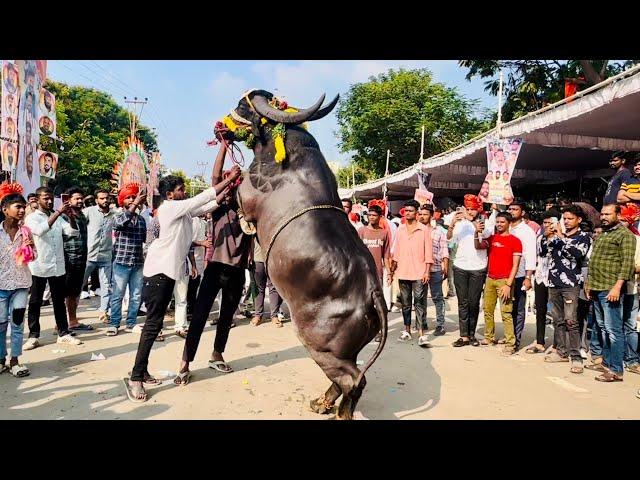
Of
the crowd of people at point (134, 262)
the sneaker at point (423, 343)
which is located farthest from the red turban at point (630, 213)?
the crowd of people at point (134, 262)

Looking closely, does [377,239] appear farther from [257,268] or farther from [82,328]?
[82,328]

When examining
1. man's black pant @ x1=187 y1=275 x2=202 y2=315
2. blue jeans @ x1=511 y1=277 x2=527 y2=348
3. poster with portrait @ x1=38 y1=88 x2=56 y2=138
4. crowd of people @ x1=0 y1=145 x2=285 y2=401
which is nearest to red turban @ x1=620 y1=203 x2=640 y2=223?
blue jeans @ x1=511 y1=277 x2=527 y2=348

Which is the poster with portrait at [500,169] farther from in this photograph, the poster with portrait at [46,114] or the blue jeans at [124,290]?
the poster with portrait at [46,114]

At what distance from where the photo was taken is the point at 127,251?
260 inches

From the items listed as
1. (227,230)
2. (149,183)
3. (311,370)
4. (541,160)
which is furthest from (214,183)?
(541,160)

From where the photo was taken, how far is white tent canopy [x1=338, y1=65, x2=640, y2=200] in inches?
283

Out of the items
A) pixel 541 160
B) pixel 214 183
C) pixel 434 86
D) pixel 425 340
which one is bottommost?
pixel 425 340

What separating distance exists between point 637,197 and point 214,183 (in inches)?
229

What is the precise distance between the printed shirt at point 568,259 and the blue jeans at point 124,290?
6.05m

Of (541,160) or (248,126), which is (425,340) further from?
(541,160)

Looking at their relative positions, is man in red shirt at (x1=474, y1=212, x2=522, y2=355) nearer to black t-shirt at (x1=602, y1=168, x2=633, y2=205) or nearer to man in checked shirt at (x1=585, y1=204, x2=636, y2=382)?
man in checked shirt at (x1=585, y1=204, x2=636, y2=382)

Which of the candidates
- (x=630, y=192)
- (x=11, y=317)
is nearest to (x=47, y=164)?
(x=11, y=317)

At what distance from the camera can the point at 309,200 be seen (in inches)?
125

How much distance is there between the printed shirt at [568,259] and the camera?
551 centimetres
